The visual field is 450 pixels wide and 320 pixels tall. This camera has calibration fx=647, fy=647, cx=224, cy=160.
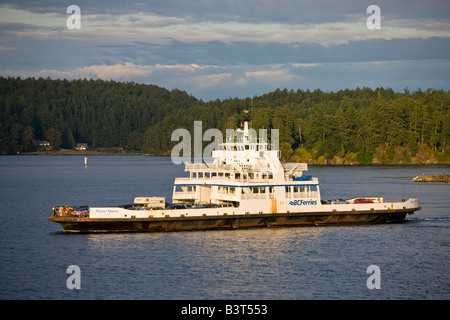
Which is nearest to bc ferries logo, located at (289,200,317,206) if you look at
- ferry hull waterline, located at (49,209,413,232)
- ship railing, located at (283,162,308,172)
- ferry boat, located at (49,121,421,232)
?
ferry boat, located at (49,121,421,232)

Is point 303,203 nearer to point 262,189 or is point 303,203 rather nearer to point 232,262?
point 262,189

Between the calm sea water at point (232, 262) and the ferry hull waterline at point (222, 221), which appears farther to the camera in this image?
the ferry hull waterline at point (222, 221)

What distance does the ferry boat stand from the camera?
56.4 m

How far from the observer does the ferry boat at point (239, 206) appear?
56375mm

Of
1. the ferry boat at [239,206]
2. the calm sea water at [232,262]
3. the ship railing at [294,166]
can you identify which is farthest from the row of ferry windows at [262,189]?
the calm sea water at [232,262]

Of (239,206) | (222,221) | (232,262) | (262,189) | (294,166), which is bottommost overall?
(232,262)

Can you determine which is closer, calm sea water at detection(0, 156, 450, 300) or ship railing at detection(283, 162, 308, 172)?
calm sea water at detection(0, 156, 450, 300)

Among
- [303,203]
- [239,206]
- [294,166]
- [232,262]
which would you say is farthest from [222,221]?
[232,262]

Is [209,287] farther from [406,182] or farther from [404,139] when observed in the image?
[404,139]

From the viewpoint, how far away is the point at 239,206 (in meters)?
59.0

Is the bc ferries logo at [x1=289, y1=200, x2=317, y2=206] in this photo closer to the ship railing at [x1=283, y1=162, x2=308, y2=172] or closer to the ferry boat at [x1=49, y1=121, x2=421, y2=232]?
the ferry boat at [x1=49, y1=121, x2=421, y2=232]

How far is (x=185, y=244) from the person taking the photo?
171 ft

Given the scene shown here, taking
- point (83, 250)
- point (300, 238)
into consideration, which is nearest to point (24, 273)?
point (83, 250)

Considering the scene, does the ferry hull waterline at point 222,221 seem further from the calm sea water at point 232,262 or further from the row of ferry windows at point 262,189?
the row of ferry windows at point 262,189
